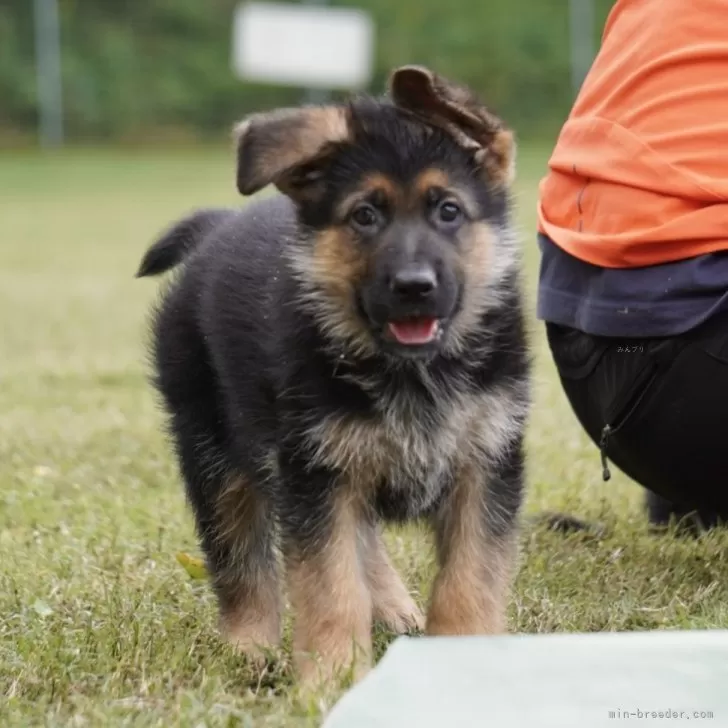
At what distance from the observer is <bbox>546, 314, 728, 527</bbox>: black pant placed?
4.00 m

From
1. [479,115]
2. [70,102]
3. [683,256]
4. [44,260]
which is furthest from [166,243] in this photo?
[70,102]

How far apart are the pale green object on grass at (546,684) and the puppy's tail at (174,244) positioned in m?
1.69

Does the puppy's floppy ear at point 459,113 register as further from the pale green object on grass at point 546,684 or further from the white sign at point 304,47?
the white sign at point 304,47

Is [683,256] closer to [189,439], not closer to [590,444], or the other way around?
[189,439]

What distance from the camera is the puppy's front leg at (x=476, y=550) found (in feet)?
11.3

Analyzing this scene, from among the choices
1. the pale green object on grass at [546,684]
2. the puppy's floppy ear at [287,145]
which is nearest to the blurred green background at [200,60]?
the puppy's floppy ear at [287,145]

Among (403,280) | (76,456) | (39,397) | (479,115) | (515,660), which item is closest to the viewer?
(515,660)

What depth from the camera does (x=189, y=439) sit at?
Result: 3992 millimetres

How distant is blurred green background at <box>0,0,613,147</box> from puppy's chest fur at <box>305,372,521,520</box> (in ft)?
98.6

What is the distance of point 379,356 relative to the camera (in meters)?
3.49

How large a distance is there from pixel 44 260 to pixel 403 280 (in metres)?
13.0

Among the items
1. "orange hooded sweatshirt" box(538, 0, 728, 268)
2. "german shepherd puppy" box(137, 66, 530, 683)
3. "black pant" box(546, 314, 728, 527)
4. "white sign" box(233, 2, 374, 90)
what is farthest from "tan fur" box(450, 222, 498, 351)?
"white sign" box(233, 2, 374, 90)

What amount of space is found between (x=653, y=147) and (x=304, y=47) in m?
34.1

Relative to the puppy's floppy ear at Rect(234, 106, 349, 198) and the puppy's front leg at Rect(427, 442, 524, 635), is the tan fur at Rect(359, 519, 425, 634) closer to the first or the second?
the puppy's front leg at Rect(427, 442, 524, 635)
